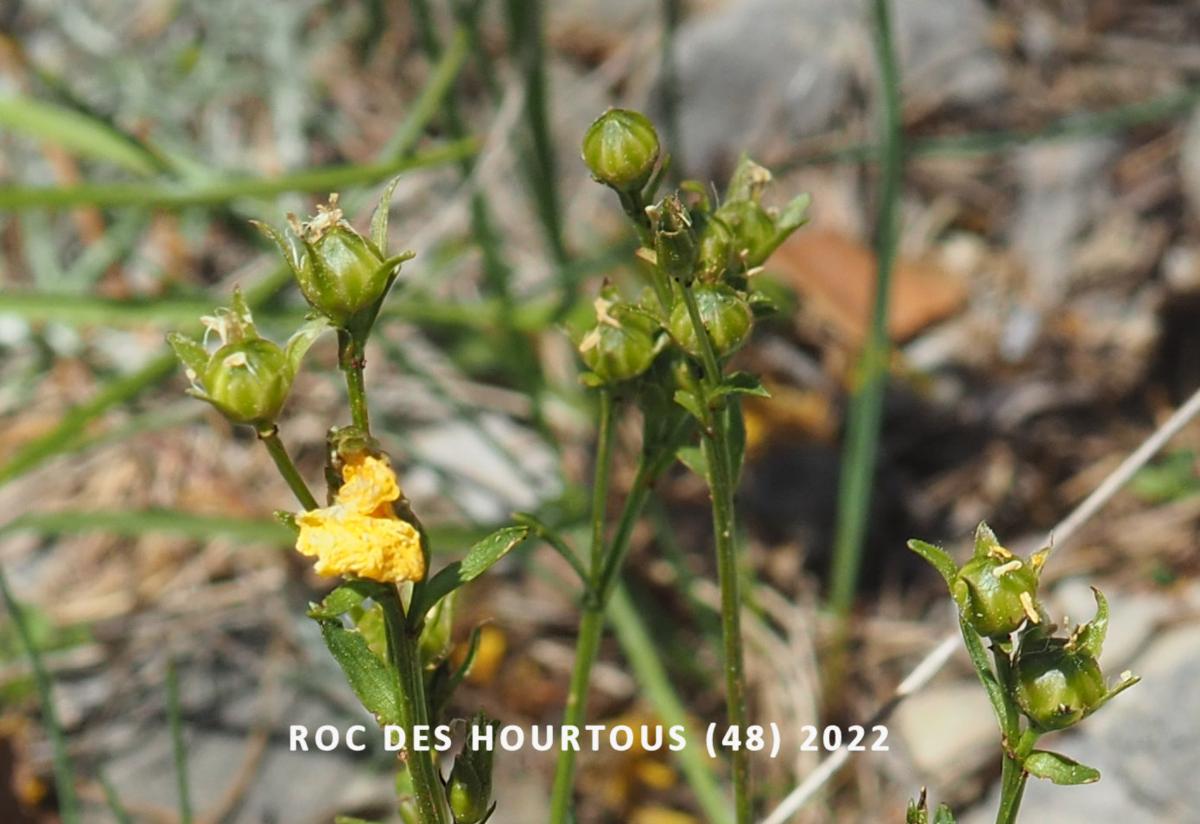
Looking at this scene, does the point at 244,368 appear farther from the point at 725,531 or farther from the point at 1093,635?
the point at 1093,635

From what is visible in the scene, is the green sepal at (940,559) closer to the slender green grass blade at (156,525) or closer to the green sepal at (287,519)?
the green sepal at (287,519)

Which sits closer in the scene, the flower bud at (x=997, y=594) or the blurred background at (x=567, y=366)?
the flower bud at (x=997, y=594)

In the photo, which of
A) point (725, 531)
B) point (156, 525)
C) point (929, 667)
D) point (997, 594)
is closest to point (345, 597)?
point (725, 531)

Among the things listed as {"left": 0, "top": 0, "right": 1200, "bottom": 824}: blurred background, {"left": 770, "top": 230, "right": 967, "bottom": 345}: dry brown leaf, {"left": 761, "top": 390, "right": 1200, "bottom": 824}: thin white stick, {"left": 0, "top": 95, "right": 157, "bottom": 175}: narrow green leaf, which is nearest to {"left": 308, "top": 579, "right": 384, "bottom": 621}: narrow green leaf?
{"left": 761, "top": 390, "right": 1200, "bottom": 824}: thin white stick

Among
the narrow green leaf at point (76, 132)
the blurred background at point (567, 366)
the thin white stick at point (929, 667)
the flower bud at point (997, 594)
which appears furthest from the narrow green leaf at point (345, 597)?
the narrow green leaf at point (76, 132)

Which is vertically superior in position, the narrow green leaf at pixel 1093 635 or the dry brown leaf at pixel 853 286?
A: the dry brown leaf at pixel 853 286

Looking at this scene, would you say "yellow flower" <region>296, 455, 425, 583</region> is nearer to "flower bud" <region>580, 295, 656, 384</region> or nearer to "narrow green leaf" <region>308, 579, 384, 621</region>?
"narrow green leaf" <region>308, 579, 384, 621</region>
